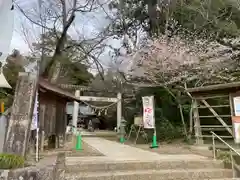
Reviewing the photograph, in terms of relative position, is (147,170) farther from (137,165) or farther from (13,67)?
(13,67)

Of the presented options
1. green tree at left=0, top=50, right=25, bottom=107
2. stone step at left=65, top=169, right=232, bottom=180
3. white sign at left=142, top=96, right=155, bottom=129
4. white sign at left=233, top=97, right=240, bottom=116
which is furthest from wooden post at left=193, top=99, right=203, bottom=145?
green tree at left=0, top=50, right=25, bottom=107

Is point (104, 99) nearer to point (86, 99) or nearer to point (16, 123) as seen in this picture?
point (86, 99)

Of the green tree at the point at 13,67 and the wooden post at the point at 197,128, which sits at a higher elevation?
the green tree at the point at 13,67

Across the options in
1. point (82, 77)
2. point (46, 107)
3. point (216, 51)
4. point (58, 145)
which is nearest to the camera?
point (46, 107)

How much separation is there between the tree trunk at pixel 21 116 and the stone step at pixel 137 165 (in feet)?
4.21

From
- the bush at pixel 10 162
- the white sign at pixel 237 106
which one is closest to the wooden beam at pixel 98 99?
the white sign at pixel 237 106

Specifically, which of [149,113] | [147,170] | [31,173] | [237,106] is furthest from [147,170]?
[149,113]

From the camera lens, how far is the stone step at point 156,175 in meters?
5.23

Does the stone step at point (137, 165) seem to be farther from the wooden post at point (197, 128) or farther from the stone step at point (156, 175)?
the wooden post at point (197, 128)

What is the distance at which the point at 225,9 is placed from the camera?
12.6 metres

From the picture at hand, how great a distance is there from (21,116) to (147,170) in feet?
9.96

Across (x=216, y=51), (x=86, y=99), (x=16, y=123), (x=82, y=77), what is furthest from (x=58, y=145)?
(x=82, y=77)

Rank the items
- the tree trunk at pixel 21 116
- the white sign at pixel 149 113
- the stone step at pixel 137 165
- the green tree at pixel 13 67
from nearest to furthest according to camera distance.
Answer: the tree trunk at pixel 21 116 → the stone step at pixel 137 165 → the white sign at pixel 149 113 → the green tree at pixel 13 67

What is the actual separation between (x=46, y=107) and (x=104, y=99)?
394 inches
